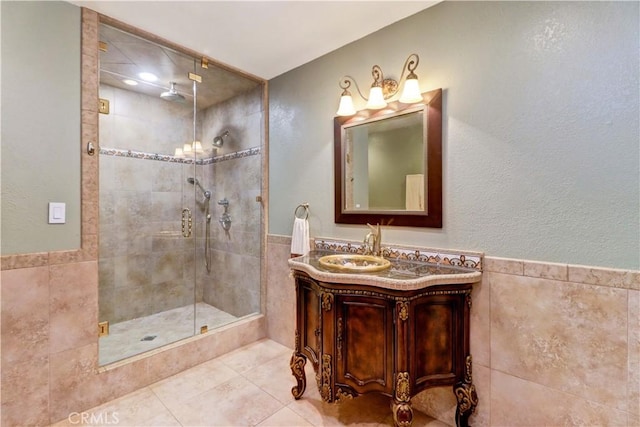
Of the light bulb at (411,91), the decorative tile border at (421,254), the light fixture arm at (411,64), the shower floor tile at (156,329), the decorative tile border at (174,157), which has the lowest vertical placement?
the shower floor tile at (156,329)

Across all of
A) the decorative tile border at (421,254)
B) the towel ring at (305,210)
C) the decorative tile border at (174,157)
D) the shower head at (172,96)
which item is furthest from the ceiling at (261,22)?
the decorative tile border at (421,254)

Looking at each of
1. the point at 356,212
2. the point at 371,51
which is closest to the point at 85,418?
the point at 356,212

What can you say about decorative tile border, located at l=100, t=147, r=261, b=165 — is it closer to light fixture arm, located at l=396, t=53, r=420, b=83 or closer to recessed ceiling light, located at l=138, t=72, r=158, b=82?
recessed ceiling light, located at l=138, t=72, r=158, b=82

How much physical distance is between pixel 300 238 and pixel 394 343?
1107 millimetres

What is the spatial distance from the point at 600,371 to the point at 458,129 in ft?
4.22

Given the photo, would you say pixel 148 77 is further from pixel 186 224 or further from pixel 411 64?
pixel 411 64

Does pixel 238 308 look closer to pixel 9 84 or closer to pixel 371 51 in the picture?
pixel 9 84

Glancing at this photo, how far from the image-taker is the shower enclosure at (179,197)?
2635mm

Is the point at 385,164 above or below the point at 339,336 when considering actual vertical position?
above

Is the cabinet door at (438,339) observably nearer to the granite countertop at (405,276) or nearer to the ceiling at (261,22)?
the granite countertop at (405,276)

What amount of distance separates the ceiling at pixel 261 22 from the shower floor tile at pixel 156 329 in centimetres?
213

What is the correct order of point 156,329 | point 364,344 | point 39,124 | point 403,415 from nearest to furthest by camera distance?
point 403,415, point 364,344, point 39,124, point 156,329

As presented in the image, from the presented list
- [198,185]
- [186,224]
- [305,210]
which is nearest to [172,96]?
[198,185]

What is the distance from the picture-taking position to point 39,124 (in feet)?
5.37
